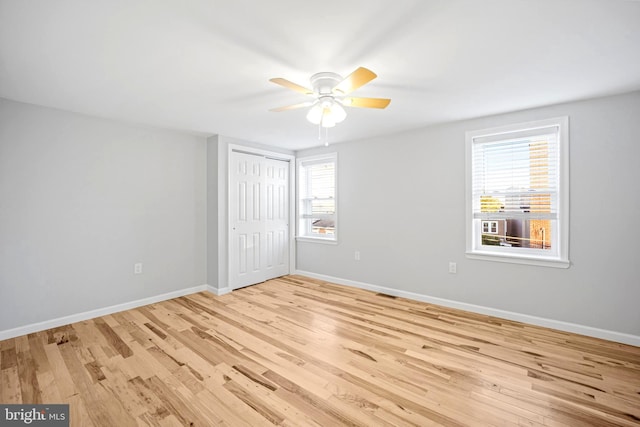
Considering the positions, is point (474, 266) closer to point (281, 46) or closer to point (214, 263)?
point (281, 46)

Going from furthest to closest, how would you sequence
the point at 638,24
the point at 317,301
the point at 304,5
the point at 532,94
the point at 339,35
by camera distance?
1. the point at 317,301
2. the point at 532,94
3. the point at 339,35
4. the point at 638,24
5. the point at 304,5

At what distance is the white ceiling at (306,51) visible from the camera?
Result: 1.51 meters

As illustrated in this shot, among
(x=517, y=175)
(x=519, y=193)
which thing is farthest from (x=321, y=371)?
(x=517, y=175)

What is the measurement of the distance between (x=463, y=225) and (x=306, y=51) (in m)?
2.73

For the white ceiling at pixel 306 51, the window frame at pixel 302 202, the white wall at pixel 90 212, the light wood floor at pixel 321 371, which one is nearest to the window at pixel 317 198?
the window frame at pixel 302 202

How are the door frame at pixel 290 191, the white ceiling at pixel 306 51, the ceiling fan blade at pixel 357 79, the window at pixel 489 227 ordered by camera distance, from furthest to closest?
the door frame at pixel 290 191 < the window at pixel 489 227 < the ceiling fan blade at pixel 357 79 < the white ceiling at pixel 306 51

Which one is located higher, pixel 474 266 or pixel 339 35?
pixel 339 35

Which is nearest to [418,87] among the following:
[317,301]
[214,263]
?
[317,301]

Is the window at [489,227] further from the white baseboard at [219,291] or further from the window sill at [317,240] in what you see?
the white baseboard at [219,291]

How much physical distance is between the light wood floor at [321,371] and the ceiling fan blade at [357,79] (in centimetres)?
212

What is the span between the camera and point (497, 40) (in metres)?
1.77

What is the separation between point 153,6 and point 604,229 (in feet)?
13.2

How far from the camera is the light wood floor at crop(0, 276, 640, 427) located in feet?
5.64

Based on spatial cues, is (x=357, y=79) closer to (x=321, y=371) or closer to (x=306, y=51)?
(x=306, y=51)
